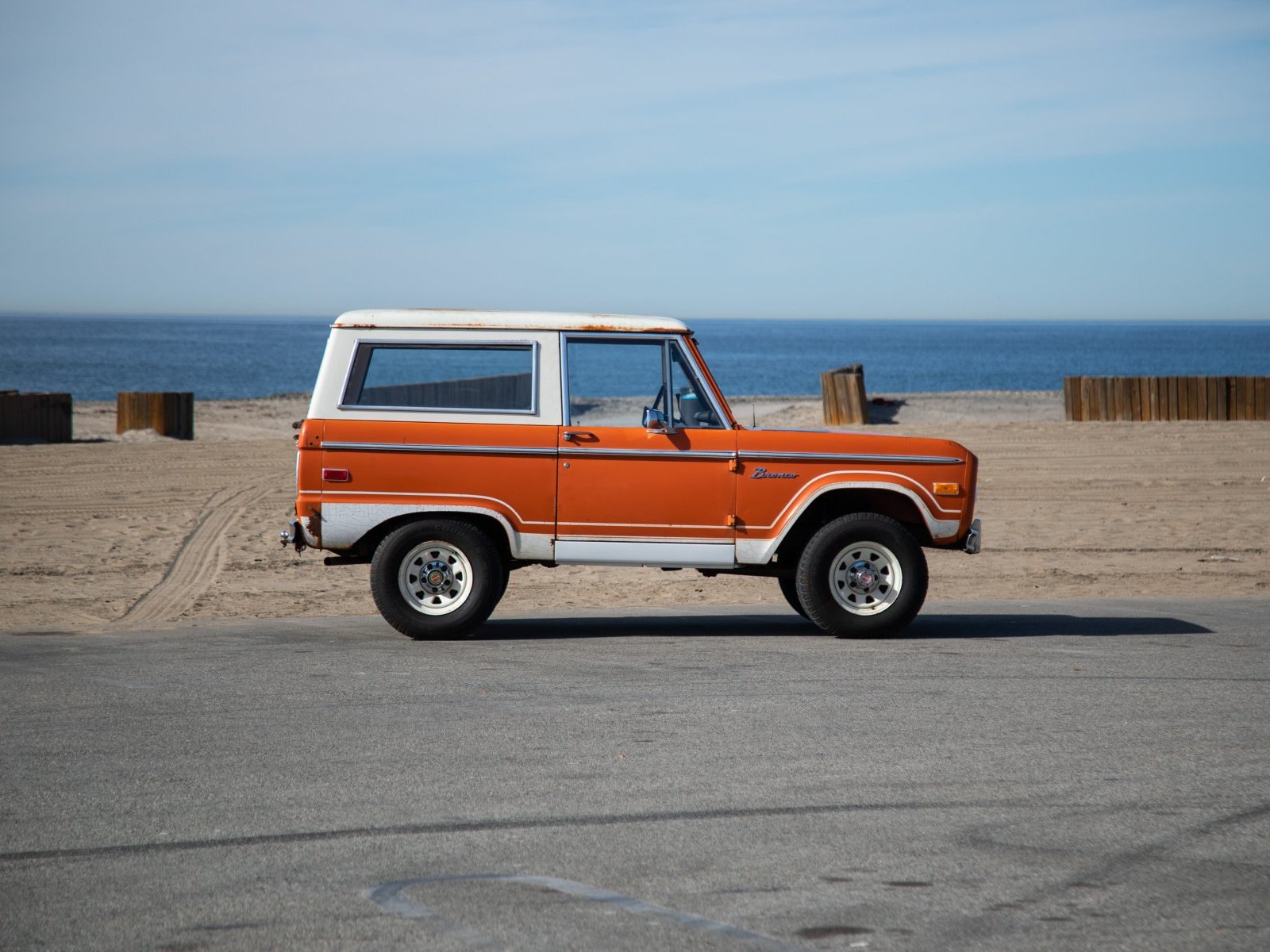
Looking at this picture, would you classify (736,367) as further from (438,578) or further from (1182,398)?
(438,578)

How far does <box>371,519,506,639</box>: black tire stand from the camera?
871 cm

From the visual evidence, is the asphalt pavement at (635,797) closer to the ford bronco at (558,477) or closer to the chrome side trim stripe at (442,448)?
the ford bronco at (558,477)

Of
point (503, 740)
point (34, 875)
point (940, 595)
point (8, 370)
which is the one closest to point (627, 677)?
point (503, 740)

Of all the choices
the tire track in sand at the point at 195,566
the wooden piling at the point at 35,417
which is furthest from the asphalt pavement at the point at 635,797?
the wooden piling at the point at 35,417

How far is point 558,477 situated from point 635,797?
3895mm

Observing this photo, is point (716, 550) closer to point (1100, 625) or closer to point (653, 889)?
point (1100, 625)

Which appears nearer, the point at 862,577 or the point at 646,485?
the point at 646,485

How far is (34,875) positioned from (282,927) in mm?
1033

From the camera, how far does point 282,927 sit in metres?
3.85

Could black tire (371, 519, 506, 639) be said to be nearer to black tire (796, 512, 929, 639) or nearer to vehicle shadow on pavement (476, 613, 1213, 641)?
vehicle shadow on pavement (476, 613, 1213, 641)

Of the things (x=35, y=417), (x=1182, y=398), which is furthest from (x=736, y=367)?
(x=35, y=417)

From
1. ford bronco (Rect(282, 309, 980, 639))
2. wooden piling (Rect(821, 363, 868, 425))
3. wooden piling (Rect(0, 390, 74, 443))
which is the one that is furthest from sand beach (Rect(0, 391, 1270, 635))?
wooden piling (Rect(821, 363, 868, 425))

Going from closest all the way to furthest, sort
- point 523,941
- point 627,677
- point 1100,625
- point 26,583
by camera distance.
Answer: point 523,941
point 627,677
point 1100,625
point 26,583

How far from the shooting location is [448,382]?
902 cm
